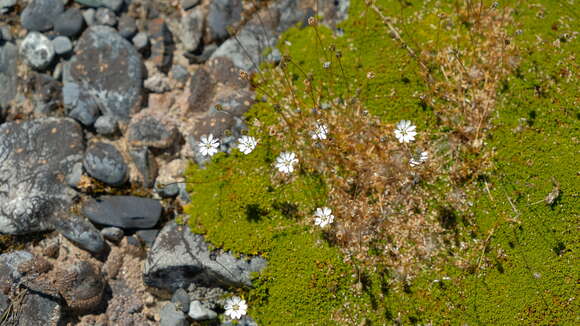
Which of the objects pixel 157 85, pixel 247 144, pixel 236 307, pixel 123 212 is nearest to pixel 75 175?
pixel 123 212

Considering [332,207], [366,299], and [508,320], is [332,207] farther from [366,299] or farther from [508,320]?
[508,320]

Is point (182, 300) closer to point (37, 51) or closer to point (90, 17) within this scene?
point (37, 51)

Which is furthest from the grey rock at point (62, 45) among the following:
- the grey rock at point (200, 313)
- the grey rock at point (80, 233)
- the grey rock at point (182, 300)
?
the grey rock at point (200, 313)

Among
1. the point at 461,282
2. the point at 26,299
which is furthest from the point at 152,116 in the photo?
the point at 461,282

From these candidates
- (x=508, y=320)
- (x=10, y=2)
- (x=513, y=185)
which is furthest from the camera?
(x=10, y=2)

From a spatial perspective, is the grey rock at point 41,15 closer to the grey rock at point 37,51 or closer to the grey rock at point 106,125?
the grey rock at point 37,51

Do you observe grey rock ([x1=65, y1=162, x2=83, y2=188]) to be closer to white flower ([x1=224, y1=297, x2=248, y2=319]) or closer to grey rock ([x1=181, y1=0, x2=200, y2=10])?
white flower ([x1=224, y1=297, x2=248, y2=319])

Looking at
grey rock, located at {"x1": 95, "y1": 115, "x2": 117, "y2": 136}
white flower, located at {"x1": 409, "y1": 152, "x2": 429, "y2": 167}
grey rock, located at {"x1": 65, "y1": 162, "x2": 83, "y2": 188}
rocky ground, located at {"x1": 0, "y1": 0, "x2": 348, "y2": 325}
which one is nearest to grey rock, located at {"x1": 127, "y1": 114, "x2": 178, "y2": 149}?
rocky ground, located at {"x1": 0, "y1": 0, "x2": 348, "y2": 325}

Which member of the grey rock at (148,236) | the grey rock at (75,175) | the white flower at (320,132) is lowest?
the grey rock at (75,175)
